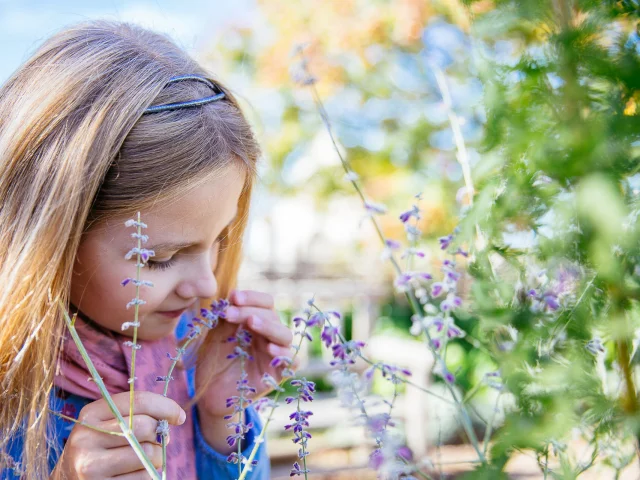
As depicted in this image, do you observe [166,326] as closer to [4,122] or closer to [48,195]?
[48,195]

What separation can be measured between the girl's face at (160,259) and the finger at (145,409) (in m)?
0.25

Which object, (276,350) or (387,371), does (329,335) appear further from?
(276,350)

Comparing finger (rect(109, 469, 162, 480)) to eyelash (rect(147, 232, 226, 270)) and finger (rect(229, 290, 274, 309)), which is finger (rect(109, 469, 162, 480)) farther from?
finger (rect(229, 290, 274, 309))

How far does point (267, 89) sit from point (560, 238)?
6201mm

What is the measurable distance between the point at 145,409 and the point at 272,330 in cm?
50

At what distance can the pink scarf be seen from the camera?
1422mm

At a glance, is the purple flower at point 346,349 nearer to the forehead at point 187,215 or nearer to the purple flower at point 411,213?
the purple flower at point 411,213

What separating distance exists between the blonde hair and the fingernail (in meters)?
0.31

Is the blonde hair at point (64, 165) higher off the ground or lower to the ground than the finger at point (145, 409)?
higher

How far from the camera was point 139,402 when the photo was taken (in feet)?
3.21

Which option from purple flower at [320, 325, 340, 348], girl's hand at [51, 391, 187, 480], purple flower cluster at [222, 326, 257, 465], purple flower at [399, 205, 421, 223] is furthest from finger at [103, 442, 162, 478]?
purple flower at [399, 205, 421, 223]

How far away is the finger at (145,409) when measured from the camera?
0.97m

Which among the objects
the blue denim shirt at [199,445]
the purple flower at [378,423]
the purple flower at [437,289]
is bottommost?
the blue denim shirt at [199,445]

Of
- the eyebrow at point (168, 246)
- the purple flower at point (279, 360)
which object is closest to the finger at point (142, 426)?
the purple flower at point (279, 360)
